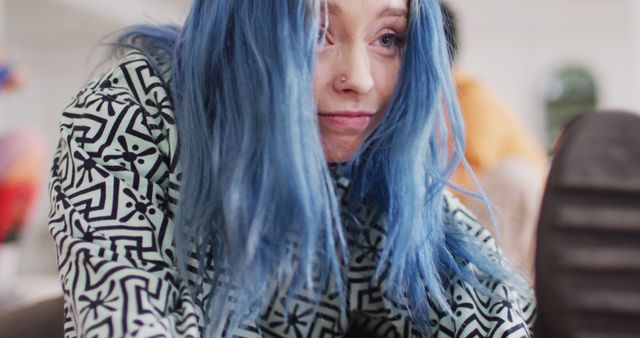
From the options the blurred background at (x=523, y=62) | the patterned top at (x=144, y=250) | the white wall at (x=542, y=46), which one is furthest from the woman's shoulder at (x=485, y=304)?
the white wall at (x=542, y=46)

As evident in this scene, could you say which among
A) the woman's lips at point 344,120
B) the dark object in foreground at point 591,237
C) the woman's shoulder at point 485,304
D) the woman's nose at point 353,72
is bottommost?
the woman's shoulder at point 485,304

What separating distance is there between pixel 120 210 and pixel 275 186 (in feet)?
0.40

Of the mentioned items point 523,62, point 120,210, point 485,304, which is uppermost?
point 523,62

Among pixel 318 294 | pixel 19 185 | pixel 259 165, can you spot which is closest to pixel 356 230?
pixel 318 294

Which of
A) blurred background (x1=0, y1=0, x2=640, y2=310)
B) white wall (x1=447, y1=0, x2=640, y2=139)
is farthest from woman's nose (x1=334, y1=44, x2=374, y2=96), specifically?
white wall (x1=447, y1=0, x2=640, y2=139)

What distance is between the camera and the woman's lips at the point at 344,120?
2.25ft

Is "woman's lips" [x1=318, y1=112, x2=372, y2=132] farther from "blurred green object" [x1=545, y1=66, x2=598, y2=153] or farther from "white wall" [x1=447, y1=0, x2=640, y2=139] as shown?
"blurred green object" [x1=545, y1=66, x2=598, y2=153]

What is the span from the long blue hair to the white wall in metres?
5.09

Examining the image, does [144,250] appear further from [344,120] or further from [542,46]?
[542,46]

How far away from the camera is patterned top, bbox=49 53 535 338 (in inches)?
23.5

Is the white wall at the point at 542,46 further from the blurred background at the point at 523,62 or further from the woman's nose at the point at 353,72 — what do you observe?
the woman's nose at the point at 353,72

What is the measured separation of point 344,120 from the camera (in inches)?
27.1

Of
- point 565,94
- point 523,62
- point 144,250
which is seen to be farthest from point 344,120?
point 565,94

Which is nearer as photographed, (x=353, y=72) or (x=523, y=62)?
(x=353, y=72)
